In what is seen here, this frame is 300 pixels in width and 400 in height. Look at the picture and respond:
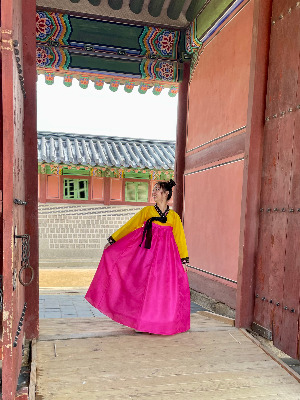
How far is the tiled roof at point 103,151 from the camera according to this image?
11102 mm

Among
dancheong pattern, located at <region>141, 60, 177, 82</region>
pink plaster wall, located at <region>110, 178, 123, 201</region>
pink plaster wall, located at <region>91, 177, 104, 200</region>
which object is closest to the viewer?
dancheong pattern, located at <region>141, 60, 177, 82</region>

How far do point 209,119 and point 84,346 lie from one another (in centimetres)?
338

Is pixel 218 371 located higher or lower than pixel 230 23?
lower

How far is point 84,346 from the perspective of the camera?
2811 mm

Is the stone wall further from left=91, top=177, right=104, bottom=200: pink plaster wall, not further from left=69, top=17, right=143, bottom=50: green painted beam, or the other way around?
left=69, top=17, right=143, bottom=50: green painted beam

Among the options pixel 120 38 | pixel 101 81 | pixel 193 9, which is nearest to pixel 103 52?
pixel 120 38

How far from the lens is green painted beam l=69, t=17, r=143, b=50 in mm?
5129

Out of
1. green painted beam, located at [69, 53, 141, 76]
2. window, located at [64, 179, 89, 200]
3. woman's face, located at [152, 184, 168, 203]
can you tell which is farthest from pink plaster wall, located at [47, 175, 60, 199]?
woman's face, located at [152, 184, 168, 203]

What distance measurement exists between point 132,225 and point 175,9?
3556 mm

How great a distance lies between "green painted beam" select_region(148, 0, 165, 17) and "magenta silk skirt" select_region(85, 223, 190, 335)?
3.49 metres

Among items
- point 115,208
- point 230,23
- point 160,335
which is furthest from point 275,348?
point 115,208

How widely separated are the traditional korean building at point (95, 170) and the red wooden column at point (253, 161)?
817 cm

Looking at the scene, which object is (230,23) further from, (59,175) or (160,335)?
(59,175)

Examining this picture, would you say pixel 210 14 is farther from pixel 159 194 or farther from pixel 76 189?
pixel 76 189
